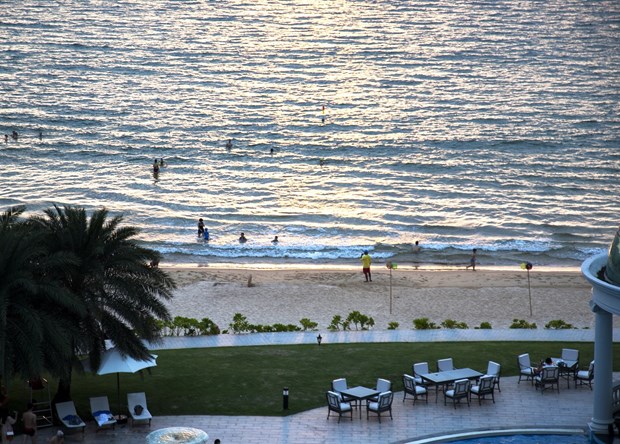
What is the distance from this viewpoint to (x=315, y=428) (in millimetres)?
23438

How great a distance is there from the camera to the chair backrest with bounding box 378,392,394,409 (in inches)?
935

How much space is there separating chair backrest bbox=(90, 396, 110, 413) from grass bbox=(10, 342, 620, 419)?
0.47 metres

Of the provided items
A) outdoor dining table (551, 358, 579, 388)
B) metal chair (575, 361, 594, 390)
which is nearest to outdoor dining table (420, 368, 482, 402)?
outdoor dining table (551, 358, 579, 388)

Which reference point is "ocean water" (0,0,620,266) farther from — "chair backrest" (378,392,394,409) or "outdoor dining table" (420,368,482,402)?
"chair backrest" (378,392,394,409)

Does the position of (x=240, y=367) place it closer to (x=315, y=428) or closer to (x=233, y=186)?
(x=315, y=428)

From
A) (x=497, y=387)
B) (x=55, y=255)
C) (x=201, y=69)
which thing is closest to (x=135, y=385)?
(x=55, y=255)

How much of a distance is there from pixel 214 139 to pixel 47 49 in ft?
126

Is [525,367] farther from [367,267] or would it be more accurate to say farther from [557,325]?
[367,267]

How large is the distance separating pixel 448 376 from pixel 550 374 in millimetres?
2518

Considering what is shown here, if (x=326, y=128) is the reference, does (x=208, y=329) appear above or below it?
below

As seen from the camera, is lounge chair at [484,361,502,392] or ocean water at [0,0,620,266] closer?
lounge chair at [484,361,502,392]

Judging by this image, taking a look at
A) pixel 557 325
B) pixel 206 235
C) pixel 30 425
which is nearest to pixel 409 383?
pixel 557 325

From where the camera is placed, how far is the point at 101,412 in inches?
933

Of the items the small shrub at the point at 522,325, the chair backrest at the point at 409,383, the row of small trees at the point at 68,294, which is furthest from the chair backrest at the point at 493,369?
the row of small trees at the point at 68,294
